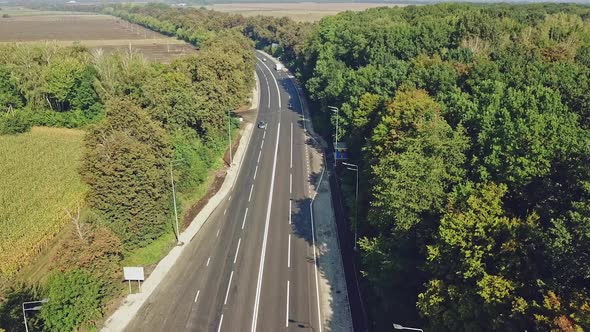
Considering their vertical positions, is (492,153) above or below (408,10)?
below

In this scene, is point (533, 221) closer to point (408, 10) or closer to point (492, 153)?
point (492, 153)

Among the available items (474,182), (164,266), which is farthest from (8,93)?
(474,182)

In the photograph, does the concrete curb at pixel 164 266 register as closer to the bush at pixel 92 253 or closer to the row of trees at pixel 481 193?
the bush at pixel 92 253

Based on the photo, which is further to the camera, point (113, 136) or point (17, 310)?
point (113, 136)

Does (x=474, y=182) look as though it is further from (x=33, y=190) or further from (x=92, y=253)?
(x=33, y=190)

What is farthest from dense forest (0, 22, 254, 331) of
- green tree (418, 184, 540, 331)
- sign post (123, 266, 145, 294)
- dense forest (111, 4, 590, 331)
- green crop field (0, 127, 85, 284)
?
green tree (418, 184, 540, 331)

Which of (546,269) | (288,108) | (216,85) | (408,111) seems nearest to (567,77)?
(408,111)

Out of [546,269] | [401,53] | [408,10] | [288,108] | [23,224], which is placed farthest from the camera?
[408,10]
